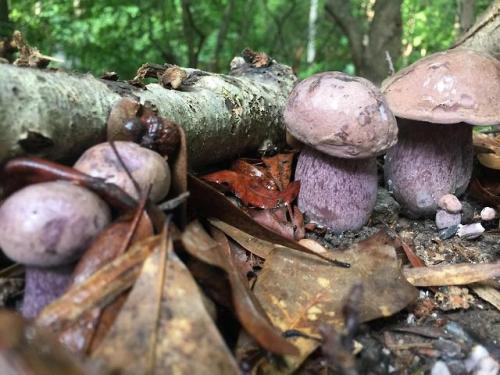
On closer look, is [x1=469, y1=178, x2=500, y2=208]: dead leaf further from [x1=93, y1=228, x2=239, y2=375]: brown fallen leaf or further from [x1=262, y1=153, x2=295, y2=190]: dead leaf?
[x1=93, y1=228, x2=239, y2=375]: brown fallen leaf

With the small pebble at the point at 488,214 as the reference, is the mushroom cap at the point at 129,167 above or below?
above

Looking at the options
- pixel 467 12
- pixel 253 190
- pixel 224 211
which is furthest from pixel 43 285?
pixel 467 12

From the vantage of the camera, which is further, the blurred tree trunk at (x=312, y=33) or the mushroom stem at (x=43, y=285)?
the blurred tree trunk at (x=312, y=33)

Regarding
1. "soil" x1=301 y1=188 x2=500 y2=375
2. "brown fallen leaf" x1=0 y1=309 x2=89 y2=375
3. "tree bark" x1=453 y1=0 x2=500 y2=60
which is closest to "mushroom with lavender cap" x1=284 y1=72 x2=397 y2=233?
"soil" x1=301 y1=188 x2=500 y2=375

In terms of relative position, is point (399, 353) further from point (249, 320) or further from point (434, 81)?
point (434, 81)

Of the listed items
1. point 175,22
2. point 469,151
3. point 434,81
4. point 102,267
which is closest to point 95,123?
Answer: point 102,267

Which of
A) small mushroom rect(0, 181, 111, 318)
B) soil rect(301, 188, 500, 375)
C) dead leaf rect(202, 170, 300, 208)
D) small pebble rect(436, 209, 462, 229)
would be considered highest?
small mushroom rect(0, 181, 111, 318)

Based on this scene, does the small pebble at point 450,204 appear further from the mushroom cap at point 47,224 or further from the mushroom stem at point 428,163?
the mushroom cap at point 47,224

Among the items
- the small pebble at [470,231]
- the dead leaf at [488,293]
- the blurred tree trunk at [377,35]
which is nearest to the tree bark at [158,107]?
the small pebble at [470,231]
